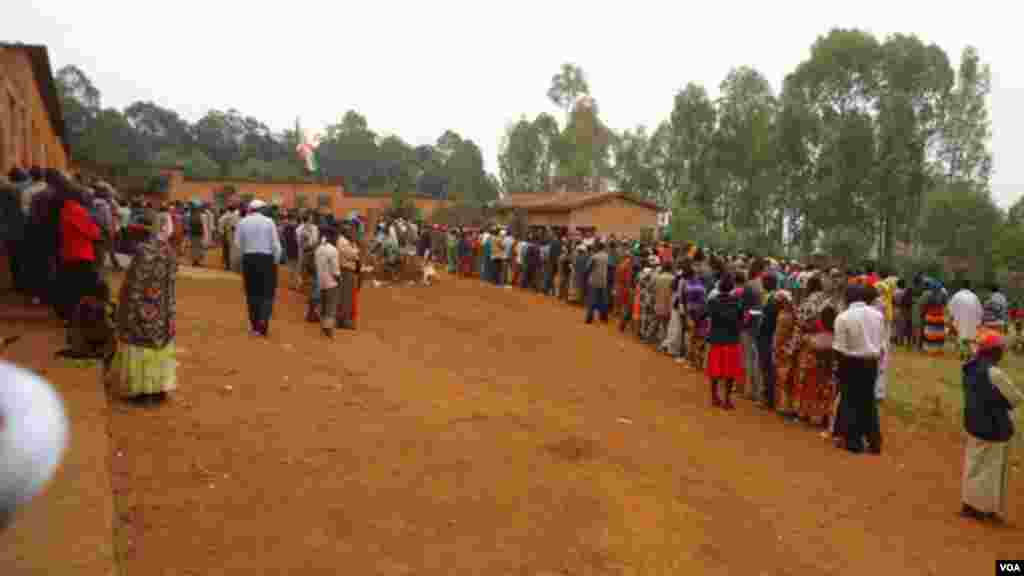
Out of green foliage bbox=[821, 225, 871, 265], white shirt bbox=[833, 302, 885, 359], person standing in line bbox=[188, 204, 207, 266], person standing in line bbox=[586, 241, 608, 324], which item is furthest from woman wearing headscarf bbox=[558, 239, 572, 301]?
green foliage bbox=[821, 225, 871, 265]

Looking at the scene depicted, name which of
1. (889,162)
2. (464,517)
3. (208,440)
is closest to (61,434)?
(464,517)

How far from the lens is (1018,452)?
8.62 metres

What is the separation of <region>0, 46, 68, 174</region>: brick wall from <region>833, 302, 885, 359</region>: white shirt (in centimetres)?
1503

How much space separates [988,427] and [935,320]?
11.1m

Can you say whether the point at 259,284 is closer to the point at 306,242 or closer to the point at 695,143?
the point at 306,242

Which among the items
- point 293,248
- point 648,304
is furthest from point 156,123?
point 648,304

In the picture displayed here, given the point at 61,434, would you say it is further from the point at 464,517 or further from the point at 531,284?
the point at 531,284

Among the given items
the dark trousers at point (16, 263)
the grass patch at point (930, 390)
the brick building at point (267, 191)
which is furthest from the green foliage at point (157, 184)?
the grass patch at point (930, 390)

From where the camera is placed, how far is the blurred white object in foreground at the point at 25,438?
3.92 ft

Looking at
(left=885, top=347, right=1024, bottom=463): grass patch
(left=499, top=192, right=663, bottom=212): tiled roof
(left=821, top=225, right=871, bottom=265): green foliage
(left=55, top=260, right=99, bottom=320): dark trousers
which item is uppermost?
(left=499, top=192, right=663, bottom=212): tiled roof

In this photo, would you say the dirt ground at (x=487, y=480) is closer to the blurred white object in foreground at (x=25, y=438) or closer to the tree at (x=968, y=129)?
the blurred white object in foreground at (x=25, y=438)

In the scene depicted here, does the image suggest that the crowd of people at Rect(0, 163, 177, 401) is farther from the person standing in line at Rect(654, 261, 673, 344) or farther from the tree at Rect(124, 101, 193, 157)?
the tree at Rect(124, 101, 193, 157)

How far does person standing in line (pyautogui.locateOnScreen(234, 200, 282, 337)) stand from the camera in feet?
29.8

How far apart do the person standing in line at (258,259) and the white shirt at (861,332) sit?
6711 millimetres
